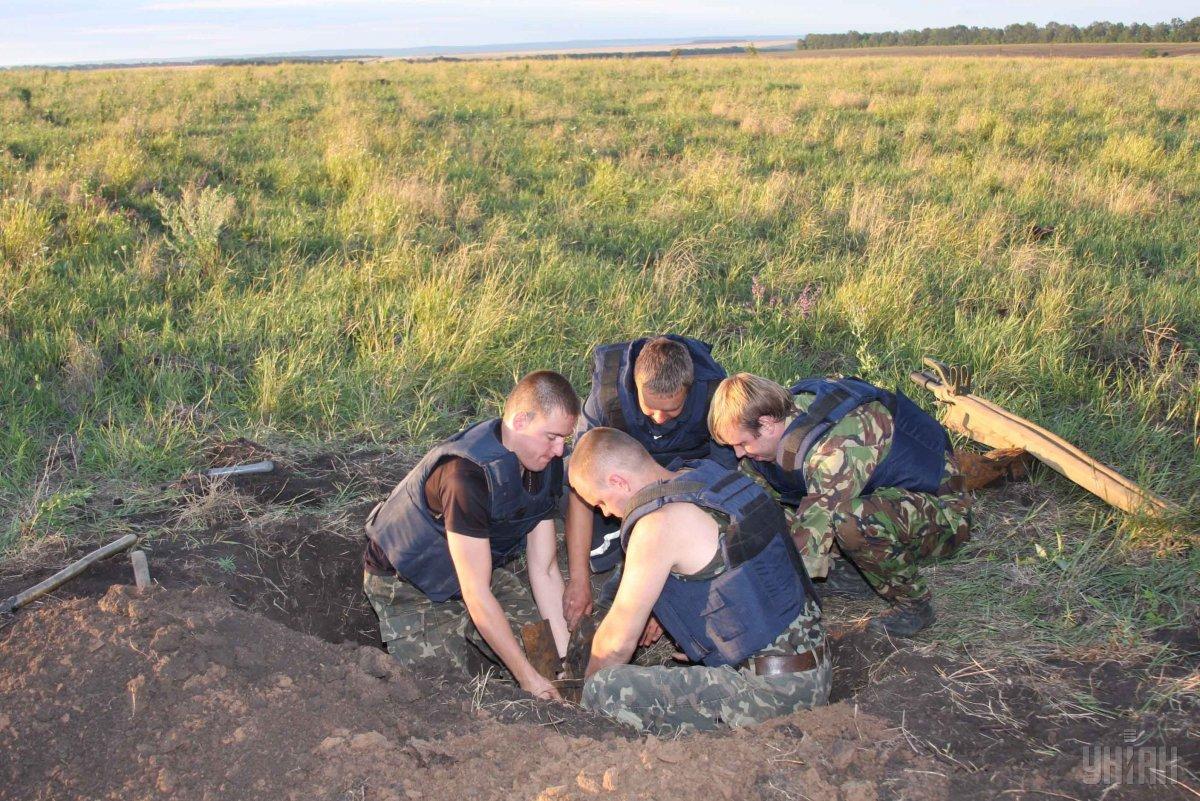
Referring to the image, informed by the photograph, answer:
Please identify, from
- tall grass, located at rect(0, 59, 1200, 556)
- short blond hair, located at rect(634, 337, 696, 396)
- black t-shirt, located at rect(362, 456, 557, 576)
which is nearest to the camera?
black t-shirt, located at rect(362, 456, 557, 576)

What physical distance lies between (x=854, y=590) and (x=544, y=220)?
469 centimetres

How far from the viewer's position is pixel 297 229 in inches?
268

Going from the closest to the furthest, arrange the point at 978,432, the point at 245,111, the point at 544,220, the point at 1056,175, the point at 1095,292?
the point at 978,432 < the point at 1095,292 < the point at 544,220 < the point at 1056,175 < the point at 245,111

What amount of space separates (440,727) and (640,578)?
0.70 meters

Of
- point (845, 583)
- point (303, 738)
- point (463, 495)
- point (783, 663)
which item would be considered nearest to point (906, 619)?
point (845, 583)

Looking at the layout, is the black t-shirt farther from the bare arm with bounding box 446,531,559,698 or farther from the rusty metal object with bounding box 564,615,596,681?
the rusty metal object with bounding box 564,615,596,681

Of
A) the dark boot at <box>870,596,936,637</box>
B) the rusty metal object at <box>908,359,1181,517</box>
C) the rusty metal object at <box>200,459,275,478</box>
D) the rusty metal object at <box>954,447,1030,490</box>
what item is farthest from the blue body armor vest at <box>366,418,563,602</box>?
the rusty metal object at <box>908,359,1181,517</box>

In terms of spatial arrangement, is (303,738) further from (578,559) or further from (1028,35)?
(1028,35)

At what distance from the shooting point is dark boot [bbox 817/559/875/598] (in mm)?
3799

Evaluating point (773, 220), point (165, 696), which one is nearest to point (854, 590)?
point (165, 696)

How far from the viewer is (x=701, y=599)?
2.77 meters

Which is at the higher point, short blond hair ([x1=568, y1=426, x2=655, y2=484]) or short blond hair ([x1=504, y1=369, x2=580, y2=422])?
short blond hair ([x1=504, y1=369, x2=580, y2=422])

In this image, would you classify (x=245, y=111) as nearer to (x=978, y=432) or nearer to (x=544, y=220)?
(x=544, y=220)

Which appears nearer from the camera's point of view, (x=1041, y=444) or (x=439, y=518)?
(x=439, y=518)
